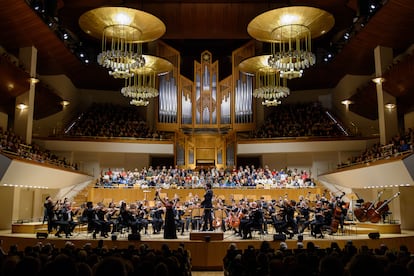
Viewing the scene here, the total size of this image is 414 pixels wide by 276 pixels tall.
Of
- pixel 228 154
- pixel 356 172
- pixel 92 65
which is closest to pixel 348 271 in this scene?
pixel 356 172

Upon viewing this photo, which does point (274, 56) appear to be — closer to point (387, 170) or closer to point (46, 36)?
point (387, 170)

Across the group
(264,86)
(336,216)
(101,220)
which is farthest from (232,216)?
(264,86)

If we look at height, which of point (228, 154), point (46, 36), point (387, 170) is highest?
point (46, 36)

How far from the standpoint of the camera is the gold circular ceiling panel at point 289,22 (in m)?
11.6

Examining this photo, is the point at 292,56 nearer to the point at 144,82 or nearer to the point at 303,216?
the point at 303,216

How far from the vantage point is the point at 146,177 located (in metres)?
17.0

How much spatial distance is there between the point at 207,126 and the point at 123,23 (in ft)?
30.2

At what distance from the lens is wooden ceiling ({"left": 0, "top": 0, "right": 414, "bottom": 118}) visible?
1398cm

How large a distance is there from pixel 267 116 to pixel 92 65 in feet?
30.0

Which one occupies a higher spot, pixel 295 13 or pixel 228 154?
pixel 295 13

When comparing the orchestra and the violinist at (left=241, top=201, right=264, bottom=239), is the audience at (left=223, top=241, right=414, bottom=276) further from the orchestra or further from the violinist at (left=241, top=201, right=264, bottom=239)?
the orchestra

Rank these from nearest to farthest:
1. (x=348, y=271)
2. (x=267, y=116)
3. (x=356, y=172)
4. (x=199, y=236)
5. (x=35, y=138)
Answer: (x=348, y=271), (x=199, y=236), (x=356, y=172), (x=35, y=138), (x=267, y=116)

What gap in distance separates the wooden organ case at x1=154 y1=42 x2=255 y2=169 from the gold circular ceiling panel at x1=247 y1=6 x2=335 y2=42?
7513 mm

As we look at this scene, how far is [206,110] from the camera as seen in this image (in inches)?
814
